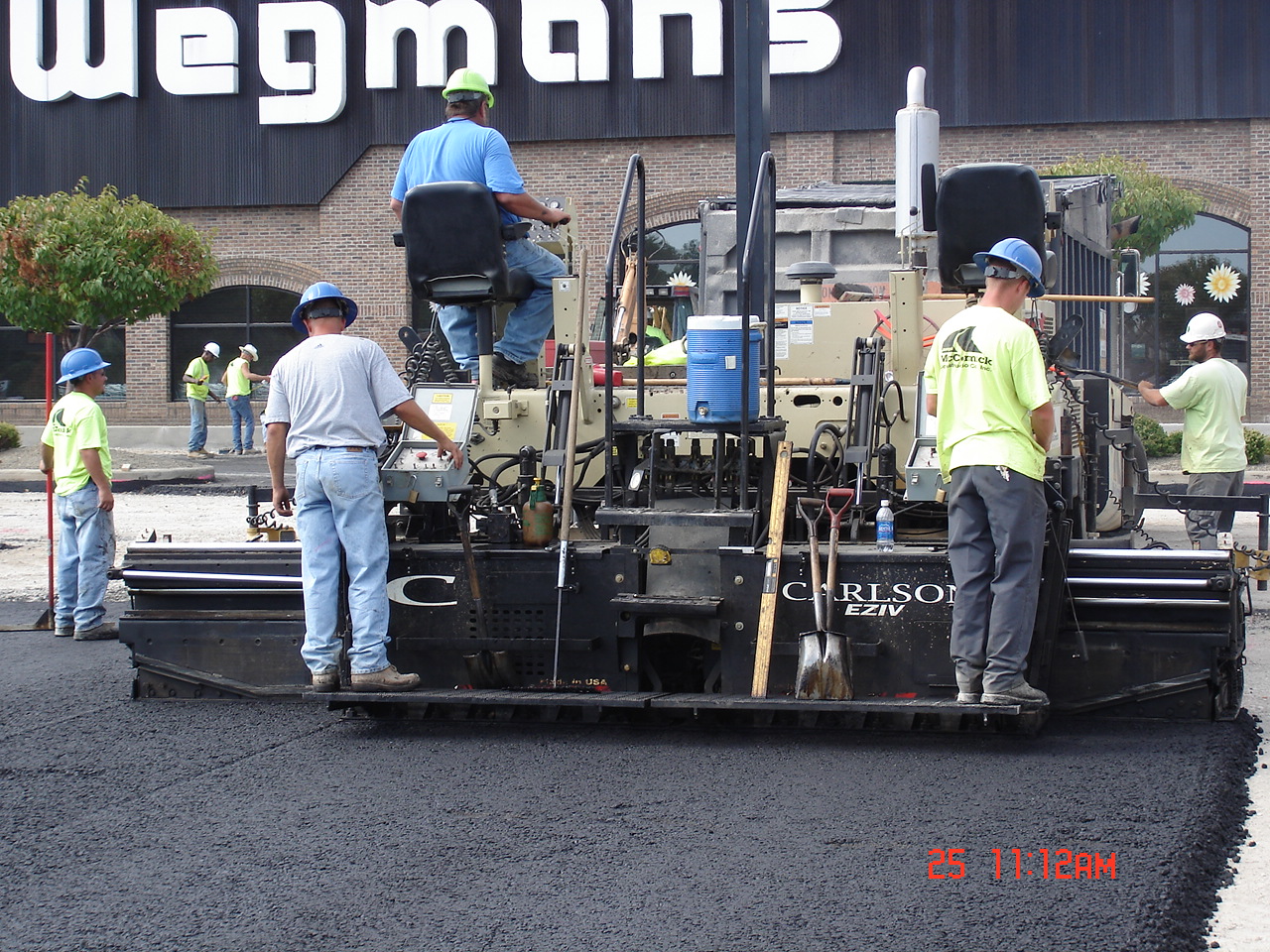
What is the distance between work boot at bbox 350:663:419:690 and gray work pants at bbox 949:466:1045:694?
2.02 m

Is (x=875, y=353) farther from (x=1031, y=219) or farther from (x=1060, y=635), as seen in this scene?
(x=1060, y=635)

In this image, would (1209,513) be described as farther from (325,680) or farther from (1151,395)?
(325,680)

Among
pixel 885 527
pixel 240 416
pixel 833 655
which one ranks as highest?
pixel 240 416

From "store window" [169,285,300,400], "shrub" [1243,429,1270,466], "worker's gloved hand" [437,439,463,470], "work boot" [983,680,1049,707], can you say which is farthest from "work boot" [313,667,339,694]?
"store window" [169,285,300,400]

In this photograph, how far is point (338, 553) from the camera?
5695 millimetres

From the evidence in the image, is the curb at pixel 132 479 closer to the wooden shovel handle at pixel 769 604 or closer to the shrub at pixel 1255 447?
the shrub at pixel 1255 447

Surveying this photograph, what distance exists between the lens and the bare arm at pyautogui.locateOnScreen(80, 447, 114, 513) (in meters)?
8.31

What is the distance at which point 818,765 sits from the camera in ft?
16.6

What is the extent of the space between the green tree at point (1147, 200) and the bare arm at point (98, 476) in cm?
1599

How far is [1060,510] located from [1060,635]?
0.47 metres

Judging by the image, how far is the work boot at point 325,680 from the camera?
18.3 ft

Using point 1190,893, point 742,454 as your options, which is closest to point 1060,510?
point 742,454
